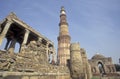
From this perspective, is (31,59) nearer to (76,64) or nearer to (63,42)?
(76,64)

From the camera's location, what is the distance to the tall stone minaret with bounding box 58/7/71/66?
3475 centimetres

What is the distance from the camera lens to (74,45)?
549 inches

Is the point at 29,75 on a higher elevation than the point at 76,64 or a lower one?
lower

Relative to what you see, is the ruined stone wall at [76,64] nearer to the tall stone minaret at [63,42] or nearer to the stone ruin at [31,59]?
the stone ruin at [31,59]

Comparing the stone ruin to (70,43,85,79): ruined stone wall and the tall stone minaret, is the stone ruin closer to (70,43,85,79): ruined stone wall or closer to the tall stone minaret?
(70,43,85,79): ruined stone wall

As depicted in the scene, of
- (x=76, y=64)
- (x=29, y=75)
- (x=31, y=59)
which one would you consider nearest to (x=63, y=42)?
(x=76, y=64)

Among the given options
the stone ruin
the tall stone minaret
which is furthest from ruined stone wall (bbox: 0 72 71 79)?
the tall stone minaret

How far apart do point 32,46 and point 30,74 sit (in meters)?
3.35

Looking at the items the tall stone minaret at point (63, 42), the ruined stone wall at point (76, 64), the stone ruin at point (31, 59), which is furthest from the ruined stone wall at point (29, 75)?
the tall stone minaret at point (63, 42)

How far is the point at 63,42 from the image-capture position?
119ft

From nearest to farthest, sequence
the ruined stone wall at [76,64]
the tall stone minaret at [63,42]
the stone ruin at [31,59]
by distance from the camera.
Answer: the stone ruin at [31,59] → the ruined stone wall at [76,64] → the tall stone minaret at [63,42]

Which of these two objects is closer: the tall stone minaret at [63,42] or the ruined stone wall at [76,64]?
the ruined stone wall at [76,64]

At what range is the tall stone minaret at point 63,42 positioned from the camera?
34.8m

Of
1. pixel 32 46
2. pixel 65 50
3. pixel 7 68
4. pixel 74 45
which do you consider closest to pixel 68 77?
pixel 74 45
